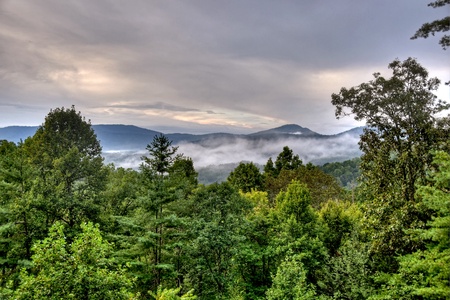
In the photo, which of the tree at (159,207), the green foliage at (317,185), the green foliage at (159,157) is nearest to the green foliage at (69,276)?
the tree at (159,207)

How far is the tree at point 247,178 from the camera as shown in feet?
198

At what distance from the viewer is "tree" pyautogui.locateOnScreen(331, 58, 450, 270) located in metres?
14.4

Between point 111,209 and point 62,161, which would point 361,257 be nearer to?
point 111,209

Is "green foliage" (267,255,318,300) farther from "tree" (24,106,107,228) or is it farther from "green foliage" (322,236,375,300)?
"tree" (24,106,107,228)

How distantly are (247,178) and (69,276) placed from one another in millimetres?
52912

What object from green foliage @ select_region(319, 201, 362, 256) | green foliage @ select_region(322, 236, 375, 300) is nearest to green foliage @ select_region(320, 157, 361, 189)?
green foliage @ select_region(319, 201, 362, 256)

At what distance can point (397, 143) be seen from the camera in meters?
15.6

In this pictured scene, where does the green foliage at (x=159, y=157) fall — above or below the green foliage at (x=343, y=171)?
above

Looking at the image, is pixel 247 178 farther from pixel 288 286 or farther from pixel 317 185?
pixel 288 286

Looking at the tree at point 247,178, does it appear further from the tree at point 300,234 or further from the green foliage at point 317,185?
the tree at point 300,234

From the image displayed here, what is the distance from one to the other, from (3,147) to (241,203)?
122 feet

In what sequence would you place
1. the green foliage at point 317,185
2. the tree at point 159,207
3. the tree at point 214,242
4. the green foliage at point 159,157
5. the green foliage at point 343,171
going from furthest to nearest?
the green foliage at point 343,171 → the green foliage at point 317,185 → the green foliage at point 159,157 → the tree at point 214,242 → the tree at point 159,207

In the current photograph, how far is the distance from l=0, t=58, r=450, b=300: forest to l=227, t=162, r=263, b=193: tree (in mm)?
31722

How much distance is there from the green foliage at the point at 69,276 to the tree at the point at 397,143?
42.6 feet
